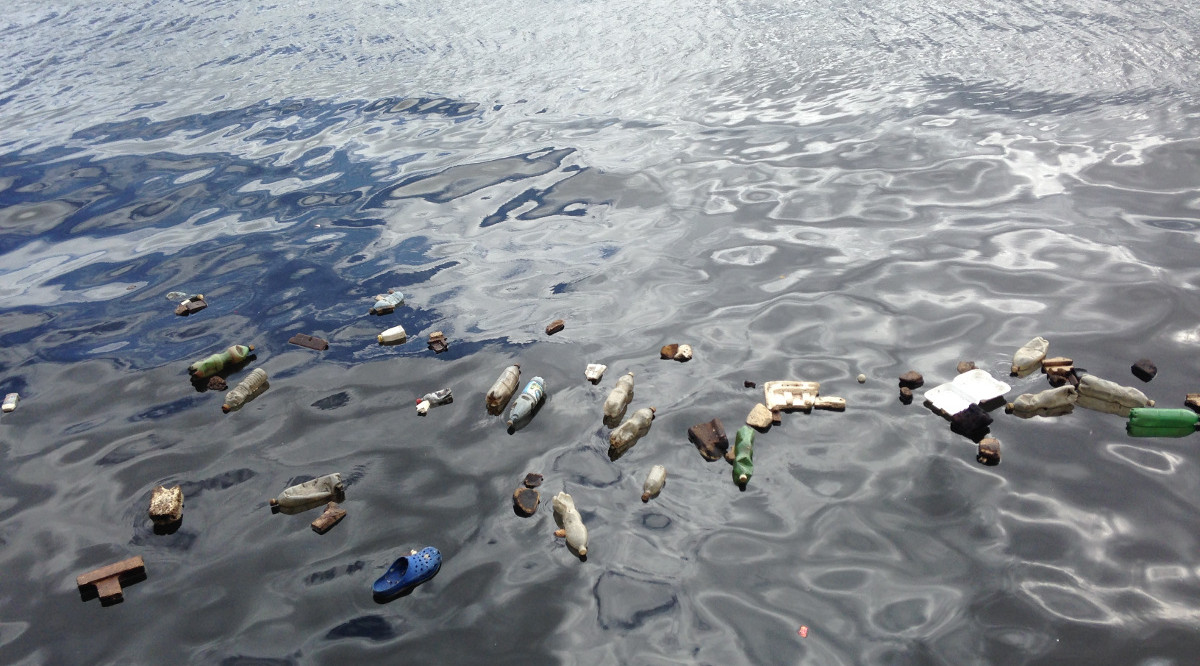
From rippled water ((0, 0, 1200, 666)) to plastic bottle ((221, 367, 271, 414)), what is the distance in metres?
0.08

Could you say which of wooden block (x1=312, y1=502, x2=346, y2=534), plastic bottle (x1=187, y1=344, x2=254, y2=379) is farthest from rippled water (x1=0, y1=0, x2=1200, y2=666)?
plastic bottle (x1=187, y1=344, x2=254, y2=379)

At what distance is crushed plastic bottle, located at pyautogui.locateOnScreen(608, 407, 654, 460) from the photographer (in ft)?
16.5

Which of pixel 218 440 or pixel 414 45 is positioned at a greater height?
pixel 414 45

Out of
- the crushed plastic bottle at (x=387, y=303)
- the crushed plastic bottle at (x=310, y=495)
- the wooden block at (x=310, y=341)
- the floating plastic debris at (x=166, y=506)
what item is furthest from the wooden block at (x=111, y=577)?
the crushed plastic bottle at (x=387, y=303)

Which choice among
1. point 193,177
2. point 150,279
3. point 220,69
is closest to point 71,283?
point 150,279

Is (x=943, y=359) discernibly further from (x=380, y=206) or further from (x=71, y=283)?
(x=71, y=283)

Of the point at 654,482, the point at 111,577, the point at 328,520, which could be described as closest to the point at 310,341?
the point at 328,520

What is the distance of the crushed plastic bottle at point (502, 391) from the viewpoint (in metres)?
5.50

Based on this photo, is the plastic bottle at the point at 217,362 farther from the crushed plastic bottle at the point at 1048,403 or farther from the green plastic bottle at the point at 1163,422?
the green plastic bottle at the point at 1163,422

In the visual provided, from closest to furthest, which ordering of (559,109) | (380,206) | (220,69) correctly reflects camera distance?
(380,206)
(559,109)
(220,69)

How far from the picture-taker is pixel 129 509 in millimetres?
4941

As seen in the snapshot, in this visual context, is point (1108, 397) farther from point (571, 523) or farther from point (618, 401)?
point (571, 523)

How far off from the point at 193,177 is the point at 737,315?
8.12m

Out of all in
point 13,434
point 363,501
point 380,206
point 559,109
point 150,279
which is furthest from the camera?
point 559,109
